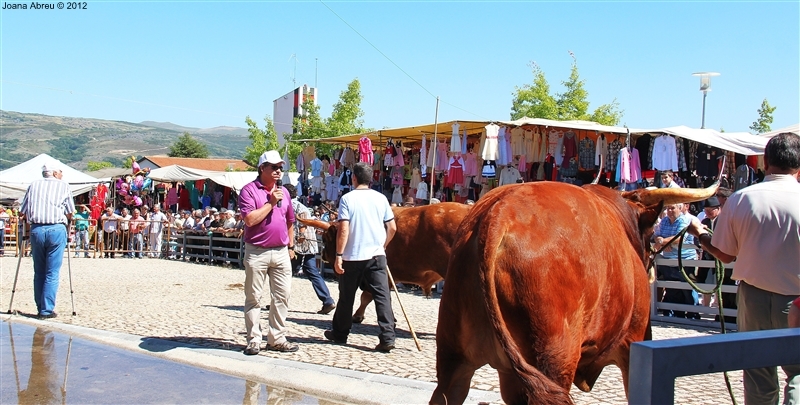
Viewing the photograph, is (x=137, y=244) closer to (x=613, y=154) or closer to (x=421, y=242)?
(x=613, y=154)

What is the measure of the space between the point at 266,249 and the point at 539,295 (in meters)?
4.62

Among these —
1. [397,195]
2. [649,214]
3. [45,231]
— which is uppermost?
[649,214]

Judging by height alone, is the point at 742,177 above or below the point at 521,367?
above

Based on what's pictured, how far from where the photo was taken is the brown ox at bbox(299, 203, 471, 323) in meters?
8.91

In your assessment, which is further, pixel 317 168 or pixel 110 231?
pixel 110 231

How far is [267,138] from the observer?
53.7m

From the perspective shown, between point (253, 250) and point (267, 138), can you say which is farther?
point (267, 138)

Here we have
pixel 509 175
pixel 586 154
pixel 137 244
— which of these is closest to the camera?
pixel 586 154

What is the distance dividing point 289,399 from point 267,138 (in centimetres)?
4914

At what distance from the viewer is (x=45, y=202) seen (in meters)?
9.38

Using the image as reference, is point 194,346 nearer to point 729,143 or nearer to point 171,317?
point 171,317

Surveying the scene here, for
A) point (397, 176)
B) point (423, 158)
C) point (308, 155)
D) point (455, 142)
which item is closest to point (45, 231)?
point (455, 142)

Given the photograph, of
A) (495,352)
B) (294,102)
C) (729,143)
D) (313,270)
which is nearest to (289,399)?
(495,352)

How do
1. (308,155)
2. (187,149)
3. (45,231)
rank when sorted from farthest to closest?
(187,149) → (308,155) → (45,231)
